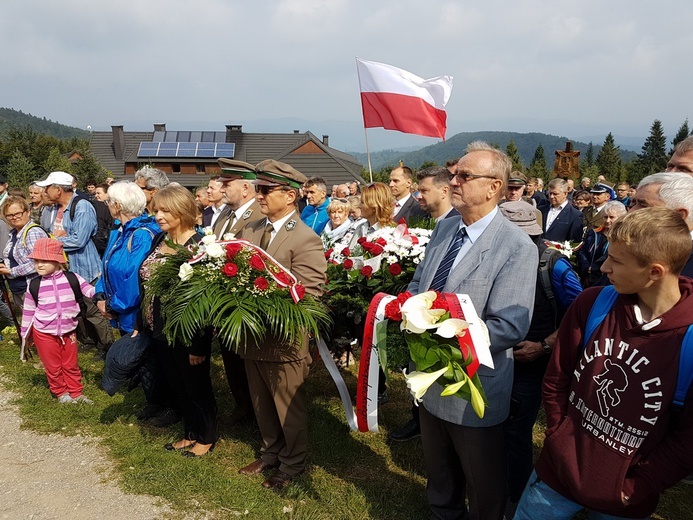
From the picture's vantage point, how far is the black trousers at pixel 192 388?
13.4ft

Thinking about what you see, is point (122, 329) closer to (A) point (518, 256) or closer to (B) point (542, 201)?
(A) point (518, 256)

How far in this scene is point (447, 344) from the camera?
7.35 ft

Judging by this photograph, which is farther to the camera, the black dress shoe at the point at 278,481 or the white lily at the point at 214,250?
the black dress shoe at the point at 278,481

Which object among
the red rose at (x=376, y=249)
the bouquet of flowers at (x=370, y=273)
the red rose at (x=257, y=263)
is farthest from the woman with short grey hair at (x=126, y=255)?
the red rose at (x=376, y=249)

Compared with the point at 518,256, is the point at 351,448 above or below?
below

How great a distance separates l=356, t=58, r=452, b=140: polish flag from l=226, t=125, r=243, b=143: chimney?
47.1m

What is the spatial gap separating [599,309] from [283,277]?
77.6 inches

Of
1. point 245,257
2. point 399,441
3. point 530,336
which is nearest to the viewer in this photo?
point 530,336

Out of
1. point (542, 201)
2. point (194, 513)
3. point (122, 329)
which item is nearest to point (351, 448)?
point (194, 513)

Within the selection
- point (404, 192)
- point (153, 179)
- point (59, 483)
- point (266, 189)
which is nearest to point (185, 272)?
point (266, 189)

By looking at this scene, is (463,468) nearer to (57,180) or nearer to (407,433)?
(407,433)

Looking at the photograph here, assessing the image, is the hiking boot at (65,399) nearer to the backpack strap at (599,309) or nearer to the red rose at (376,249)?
the red rose at (376,249)

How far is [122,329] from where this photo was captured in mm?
4773

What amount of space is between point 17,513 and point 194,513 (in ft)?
4.25
